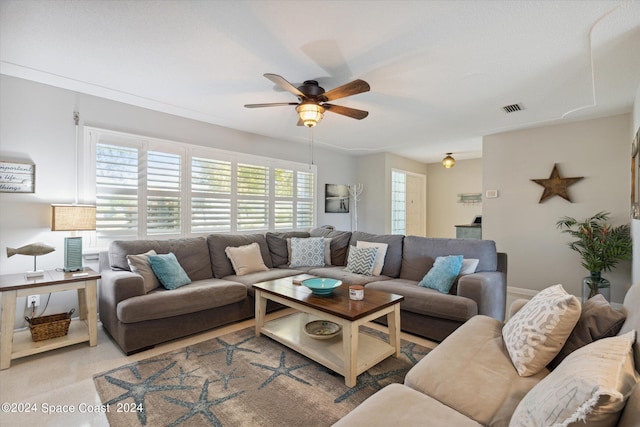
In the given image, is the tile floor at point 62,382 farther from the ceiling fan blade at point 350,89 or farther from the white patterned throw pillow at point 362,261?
the ceiling fan blade at point 350,89

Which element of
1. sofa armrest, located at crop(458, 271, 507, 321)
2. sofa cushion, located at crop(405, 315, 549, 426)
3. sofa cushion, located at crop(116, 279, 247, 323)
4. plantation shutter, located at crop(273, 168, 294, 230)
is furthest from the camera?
plantation shutter, located at crop(273, 168, 294, 230)

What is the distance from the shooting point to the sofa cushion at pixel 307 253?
3.98 meters

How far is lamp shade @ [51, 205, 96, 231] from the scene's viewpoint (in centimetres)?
266

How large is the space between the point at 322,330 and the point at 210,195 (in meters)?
2.61

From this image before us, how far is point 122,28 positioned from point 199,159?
2.11 metres

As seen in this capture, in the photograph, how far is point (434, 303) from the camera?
8.49 ft

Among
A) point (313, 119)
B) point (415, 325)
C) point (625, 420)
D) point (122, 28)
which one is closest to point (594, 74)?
point (313, 119)

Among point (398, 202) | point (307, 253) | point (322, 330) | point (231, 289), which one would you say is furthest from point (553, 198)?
point (231, 289)

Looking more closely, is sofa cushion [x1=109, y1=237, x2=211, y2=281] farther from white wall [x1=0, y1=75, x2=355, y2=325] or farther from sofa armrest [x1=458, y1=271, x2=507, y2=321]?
sofa armrest [x1=458, y1=271, x2=507, y2=321]

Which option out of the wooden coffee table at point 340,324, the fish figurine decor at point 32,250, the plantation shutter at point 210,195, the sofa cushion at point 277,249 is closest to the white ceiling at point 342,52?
the plantation shutter at point 210,195

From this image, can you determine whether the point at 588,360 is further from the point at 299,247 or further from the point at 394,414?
the point at 299,247

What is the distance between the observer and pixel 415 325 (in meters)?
2.75

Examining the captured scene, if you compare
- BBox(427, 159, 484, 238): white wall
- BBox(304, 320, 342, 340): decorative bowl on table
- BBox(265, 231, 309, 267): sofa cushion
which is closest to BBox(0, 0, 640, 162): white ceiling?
BBox(265, 231, 309, 267): sofa cushion

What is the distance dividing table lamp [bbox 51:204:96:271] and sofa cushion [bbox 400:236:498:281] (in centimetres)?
336
